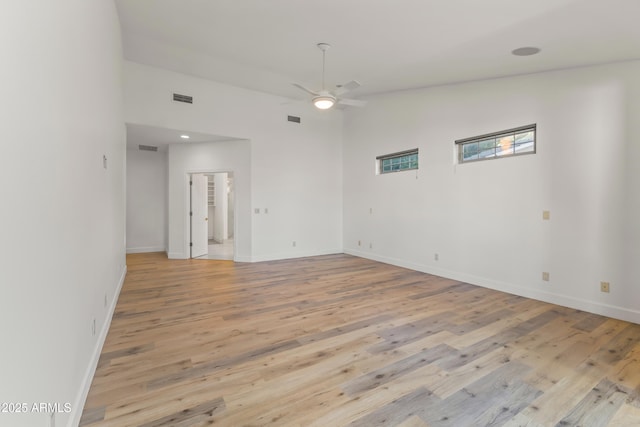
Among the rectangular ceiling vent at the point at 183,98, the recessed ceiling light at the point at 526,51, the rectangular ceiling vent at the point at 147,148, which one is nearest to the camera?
the recessed ceiling light at the point at 526,51

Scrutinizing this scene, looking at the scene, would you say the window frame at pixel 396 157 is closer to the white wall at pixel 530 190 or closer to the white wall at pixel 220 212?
the white wall at pixel 530 190

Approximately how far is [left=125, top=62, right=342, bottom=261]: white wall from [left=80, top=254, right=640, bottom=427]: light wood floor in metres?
2.76

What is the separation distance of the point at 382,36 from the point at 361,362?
3.80 metres

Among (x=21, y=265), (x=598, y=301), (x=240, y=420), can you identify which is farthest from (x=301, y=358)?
(x=598, y=301)

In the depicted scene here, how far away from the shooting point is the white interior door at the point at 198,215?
7402 mm

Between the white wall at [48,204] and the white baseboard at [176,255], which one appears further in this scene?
the white baseboard at [176,255]

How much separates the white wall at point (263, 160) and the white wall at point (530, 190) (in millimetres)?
1688

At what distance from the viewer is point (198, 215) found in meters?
7.63

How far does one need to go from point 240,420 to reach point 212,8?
4046mm

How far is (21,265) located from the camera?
1.14 meters

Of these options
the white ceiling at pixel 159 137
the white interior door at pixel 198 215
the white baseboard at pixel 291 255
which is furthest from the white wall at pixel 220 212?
the white baseboard at pixel 291 255

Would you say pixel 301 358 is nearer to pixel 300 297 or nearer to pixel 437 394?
pixel 437 394

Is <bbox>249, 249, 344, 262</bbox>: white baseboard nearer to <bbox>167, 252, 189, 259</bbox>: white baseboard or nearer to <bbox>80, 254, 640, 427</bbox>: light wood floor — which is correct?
<bbox>167, 252, 189, 259</bbox>: white baseboard

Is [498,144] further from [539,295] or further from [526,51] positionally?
[539,295]
